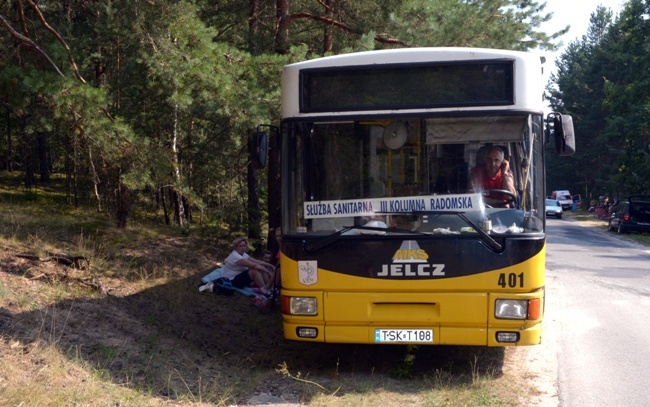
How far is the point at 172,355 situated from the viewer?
24.1 feet

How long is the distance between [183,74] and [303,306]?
Result: 5.12 metres

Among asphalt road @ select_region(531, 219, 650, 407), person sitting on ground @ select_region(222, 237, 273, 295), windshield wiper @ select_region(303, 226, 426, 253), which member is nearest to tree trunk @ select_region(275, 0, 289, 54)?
person sitting on ground @ select_region(222, 237, 273, 295)

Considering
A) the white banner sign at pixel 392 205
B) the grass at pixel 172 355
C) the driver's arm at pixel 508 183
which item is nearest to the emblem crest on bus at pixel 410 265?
the white banner sign at pixel 392 205

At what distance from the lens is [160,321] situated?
29.1 ft

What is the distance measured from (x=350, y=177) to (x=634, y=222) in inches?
1206

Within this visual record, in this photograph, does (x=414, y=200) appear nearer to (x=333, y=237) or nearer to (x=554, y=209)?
(x=333, y=237)

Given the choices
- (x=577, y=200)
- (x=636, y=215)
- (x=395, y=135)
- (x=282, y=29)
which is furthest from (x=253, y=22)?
(x=577, y=200)

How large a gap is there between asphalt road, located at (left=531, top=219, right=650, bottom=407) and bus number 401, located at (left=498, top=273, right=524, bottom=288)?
1066mm

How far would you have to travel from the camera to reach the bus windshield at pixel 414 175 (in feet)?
21.7

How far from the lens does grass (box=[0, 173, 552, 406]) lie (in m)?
6.00

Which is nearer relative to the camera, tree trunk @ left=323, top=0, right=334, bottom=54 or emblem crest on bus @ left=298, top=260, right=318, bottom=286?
emblem crest on bus @ left=298, top=260, right=318, bottom=286

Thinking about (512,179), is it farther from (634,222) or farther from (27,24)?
(634,222)

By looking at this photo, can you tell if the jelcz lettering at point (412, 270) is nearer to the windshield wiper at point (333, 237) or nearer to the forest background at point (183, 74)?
the windshield wiper at point (333, 237)

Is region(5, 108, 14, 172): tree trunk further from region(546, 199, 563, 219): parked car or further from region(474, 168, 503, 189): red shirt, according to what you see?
region(546, 199, 563, 219): parked car
